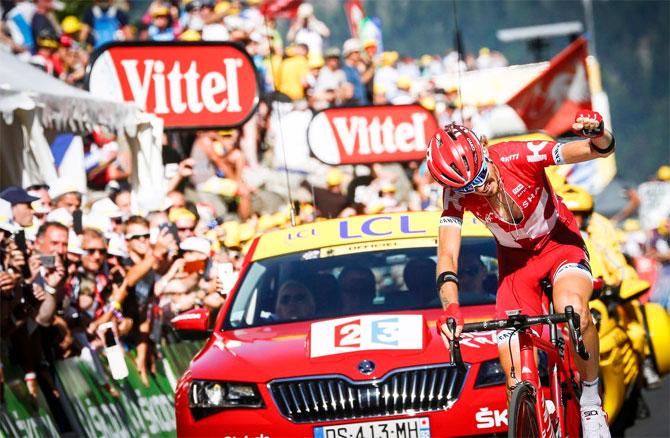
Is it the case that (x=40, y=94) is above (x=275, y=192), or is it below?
above

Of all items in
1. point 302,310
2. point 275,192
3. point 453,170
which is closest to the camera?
point 453,170

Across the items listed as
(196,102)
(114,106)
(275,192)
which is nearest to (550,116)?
(275,192)

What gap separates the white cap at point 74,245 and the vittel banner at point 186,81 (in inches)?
131

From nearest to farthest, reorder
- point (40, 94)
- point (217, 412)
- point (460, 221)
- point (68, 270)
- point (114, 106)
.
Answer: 1. point (460, 221)
2. point (217, 412)
3. point (68, 270)
4. point (40, 94)
5. point (114, 106)

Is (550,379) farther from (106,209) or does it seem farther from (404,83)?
(404,83)

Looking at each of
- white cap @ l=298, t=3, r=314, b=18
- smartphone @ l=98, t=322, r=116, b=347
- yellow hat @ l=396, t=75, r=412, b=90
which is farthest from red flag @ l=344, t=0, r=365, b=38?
smartphone @ l=98, t=322, r=116, b=347

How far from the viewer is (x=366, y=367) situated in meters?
7.82

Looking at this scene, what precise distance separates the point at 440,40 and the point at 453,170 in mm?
51723

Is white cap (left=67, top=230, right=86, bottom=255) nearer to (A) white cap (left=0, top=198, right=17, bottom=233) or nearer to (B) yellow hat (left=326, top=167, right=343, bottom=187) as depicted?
(A) white cap (left=0, top=198, right=17, bottom=233)

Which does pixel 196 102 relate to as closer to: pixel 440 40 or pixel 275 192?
pixel 275 192

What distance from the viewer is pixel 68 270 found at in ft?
34.4

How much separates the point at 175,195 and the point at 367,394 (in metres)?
7.03

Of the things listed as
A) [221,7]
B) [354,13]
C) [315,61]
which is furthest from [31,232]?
[354,13]

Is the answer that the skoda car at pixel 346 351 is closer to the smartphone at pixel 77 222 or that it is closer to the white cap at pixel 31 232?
the white cap at pixel 31 232
